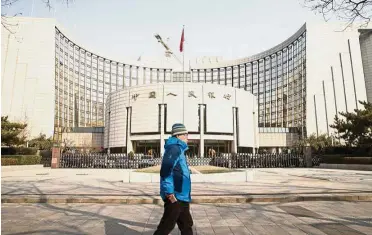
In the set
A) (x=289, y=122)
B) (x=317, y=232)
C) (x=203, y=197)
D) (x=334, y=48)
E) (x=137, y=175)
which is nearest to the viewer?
(x=317, y=232)

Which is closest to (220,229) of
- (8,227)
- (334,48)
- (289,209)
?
(289,209)

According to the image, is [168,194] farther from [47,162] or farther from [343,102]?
[343,102]

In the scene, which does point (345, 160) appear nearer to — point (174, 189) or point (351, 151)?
point (351, 151)

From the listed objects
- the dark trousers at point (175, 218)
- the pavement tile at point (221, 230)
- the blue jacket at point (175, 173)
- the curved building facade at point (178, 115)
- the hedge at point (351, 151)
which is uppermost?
the curved building facade at point (178, 115)

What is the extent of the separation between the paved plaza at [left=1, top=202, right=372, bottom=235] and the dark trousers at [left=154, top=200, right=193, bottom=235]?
1359mm

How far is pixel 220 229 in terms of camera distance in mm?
5906

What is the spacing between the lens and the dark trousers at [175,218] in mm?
4328

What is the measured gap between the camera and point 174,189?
447cm

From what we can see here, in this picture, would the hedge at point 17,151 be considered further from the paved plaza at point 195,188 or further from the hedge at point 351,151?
the hedge at point 351,151

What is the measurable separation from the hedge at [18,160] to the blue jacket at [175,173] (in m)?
30.7

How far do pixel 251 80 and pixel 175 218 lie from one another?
100840 millimetres

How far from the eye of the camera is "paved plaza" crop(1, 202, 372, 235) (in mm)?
5793

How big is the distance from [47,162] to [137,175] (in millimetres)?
21701

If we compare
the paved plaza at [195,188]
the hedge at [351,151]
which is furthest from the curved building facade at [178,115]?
the paved plaza at [195,188]
